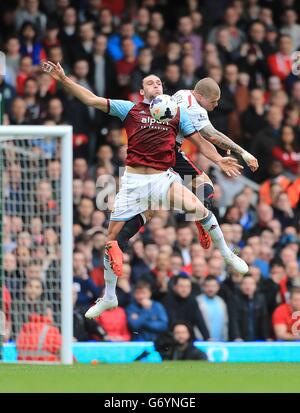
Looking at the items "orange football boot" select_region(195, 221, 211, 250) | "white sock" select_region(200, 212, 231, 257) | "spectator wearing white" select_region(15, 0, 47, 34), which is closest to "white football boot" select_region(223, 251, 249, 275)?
"white sock" select_region(200, 212, 231, 257)

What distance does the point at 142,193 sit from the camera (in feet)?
44.7

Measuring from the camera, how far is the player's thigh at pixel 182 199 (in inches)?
530

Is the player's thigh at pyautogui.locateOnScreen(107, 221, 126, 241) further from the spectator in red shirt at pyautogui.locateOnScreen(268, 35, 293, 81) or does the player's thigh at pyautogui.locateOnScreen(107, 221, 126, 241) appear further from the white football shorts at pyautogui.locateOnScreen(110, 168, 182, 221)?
the spectator in red shirt at pyautogui.locateOnScreen(268, 35, 293, 81)

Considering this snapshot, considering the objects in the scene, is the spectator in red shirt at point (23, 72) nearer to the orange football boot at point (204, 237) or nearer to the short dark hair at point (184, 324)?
the short dark hair at point (184, 324)

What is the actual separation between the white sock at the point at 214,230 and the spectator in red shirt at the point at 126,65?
22.5 ft

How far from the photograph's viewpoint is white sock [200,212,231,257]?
13.9 metres

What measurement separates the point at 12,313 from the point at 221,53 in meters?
7.73

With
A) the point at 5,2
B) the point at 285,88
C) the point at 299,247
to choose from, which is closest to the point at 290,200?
the point at 299,247

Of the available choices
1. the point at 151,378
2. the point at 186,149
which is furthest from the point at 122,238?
the point at 186,149

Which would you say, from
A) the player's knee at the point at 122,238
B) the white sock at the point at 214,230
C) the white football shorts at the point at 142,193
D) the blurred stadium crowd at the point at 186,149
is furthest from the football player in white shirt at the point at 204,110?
the blurred stadium crowd at the point at 186,149

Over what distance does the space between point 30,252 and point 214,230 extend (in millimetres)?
2846
